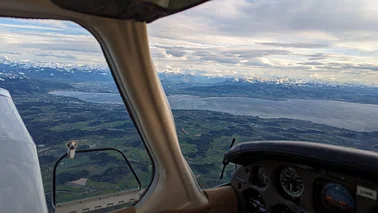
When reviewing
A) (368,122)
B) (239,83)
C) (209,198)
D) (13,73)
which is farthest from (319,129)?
(13,73)

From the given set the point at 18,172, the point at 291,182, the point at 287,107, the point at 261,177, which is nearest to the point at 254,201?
the point at 261,177

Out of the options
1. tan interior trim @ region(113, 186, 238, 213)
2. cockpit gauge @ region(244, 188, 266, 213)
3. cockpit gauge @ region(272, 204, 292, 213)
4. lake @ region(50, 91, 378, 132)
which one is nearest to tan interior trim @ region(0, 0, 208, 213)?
tan interior trim @ region(113, 186, 238, 213)

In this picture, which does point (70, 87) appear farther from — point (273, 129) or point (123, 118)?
point (273, 129)

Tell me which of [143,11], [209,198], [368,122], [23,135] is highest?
[143,11]

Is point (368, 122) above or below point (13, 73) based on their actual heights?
above

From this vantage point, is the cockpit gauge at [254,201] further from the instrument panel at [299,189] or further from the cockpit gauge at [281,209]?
the cockpit gauge at [281,209]

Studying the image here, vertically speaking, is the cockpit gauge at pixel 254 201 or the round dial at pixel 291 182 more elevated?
the round dial at pixel 291 182

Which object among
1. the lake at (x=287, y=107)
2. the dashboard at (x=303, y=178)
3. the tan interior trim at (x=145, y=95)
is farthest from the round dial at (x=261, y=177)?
the lake at (x=287, y=107)
